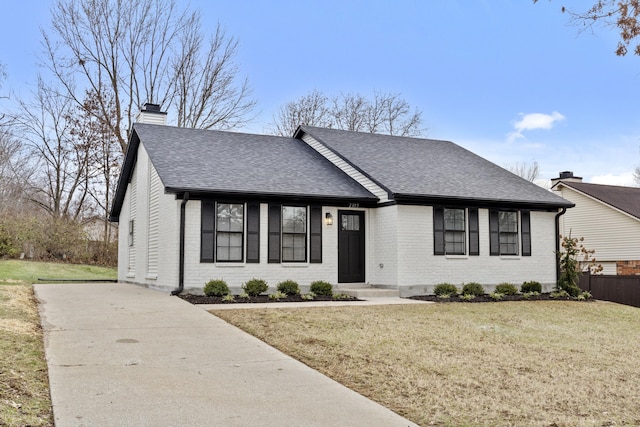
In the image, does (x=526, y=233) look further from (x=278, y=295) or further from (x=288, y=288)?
(x=278, y=295)

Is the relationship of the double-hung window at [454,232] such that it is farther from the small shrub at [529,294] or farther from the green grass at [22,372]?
the green grass at [22,372]

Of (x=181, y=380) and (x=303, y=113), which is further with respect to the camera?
(x=303, y=113)

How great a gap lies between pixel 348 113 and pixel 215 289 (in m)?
25.6

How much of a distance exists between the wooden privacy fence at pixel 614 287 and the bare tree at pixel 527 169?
32.0 metres

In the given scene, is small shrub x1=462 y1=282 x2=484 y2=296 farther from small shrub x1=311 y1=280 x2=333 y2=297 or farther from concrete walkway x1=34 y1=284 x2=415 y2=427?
concrete walkway x1=34 y1=284 x2=415 y2=427

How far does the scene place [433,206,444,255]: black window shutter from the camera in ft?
53.0

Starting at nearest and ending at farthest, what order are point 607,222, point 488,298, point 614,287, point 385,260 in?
point 488,298 < point 385,260 < point 614,287 < point 607,222

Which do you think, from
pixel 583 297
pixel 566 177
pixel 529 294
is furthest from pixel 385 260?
pixel 566 177

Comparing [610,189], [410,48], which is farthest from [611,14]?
[610,189]

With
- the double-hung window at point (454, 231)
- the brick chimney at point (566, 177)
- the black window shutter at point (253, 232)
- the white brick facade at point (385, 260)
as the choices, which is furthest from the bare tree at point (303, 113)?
the black window shutter at point (253, 232)

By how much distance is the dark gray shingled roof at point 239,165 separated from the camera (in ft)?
48.5

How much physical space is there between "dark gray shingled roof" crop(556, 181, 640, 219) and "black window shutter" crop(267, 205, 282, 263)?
1699 centimetres

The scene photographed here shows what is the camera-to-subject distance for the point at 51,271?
77.3 ft

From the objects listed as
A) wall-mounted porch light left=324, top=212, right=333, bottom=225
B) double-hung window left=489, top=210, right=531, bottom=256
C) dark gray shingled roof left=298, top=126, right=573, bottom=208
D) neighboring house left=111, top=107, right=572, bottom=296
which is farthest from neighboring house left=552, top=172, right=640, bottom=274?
wall-mounted porch light left=324, top=212, right=333, bottom=225
